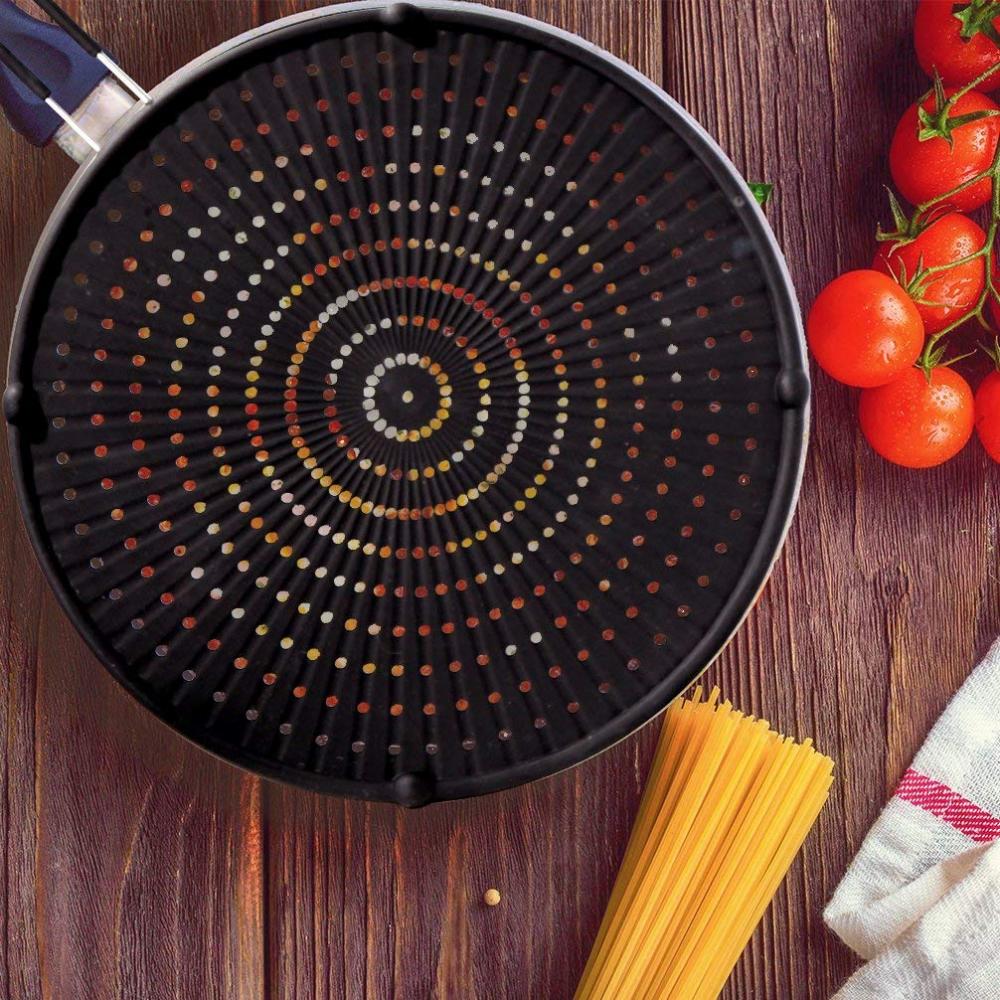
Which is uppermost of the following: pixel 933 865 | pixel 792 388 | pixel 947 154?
pixel 947 154

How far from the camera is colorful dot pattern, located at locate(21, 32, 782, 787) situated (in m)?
0.51

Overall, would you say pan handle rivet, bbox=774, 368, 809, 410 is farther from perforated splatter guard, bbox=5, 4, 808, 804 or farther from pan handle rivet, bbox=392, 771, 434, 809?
pan handle rivet, bbox=392, 771, 434, 809

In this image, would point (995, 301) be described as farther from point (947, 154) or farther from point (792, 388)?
point (792, 388)

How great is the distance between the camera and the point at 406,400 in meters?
0.52

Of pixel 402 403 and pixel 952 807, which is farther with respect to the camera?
pixel 952 807

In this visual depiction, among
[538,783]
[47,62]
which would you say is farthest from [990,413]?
[47,62]

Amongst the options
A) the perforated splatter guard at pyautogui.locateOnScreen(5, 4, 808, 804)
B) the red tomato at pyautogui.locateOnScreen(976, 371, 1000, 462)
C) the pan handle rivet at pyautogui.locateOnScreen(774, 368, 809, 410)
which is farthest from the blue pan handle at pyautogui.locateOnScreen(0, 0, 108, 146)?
the red tomato at pyautogui.locateOnScreen(976, 371, 1000, 462)

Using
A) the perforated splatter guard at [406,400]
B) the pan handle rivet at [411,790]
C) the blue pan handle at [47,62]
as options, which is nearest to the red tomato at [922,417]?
the perforated splatter guard at [406,400]

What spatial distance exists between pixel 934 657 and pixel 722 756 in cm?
15

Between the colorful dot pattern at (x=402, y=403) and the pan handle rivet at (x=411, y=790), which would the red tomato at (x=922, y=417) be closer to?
the colorful dot pattern at (x=402, y=403)

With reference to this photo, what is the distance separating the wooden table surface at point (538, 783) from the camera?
639 millimetres

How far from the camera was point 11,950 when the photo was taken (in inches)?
25.3

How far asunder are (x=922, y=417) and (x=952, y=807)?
0.73ft

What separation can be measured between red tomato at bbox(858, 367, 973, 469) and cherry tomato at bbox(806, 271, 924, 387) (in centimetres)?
1
